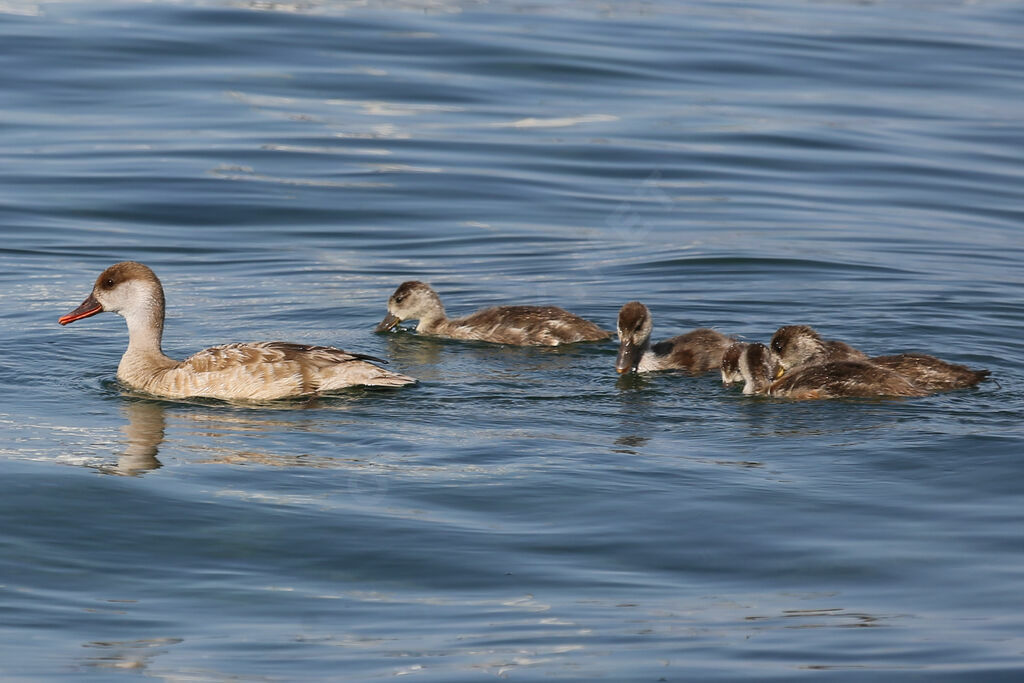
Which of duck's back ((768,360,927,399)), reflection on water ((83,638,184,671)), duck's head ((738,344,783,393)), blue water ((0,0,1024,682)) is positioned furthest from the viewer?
duck's head ((738,344,783,393))

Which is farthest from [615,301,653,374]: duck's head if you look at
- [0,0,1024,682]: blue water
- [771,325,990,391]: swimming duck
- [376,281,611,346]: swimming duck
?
[771,325,990,391]: swimming duck

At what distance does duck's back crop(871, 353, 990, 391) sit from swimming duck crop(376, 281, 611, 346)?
2.63 m

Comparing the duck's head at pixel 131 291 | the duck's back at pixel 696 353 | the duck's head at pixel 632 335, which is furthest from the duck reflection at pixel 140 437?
the duck's back at pixel 696 353

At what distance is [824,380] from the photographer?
10289 millimetres

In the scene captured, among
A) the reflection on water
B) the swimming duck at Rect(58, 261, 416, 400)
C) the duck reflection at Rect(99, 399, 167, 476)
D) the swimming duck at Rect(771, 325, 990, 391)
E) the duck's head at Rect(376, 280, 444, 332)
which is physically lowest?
the reflection on water

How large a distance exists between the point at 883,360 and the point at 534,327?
9.10ft

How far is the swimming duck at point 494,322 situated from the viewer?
479 inches

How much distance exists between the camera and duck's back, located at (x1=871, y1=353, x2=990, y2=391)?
1036 centimetres

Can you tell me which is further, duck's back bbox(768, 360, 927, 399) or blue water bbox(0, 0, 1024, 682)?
duck's back bbox(768, 360, 927, 399)

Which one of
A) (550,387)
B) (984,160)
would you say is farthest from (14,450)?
(984,160)

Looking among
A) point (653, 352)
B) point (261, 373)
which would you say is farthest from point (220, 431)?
point (653, 352)

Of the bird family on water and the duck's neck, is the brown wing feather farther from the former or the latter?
the duck's neck

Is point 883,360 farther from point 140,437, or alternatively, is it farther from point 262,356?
point 140,437

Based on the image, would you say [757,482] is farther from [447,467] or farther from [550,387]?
[550,387]
